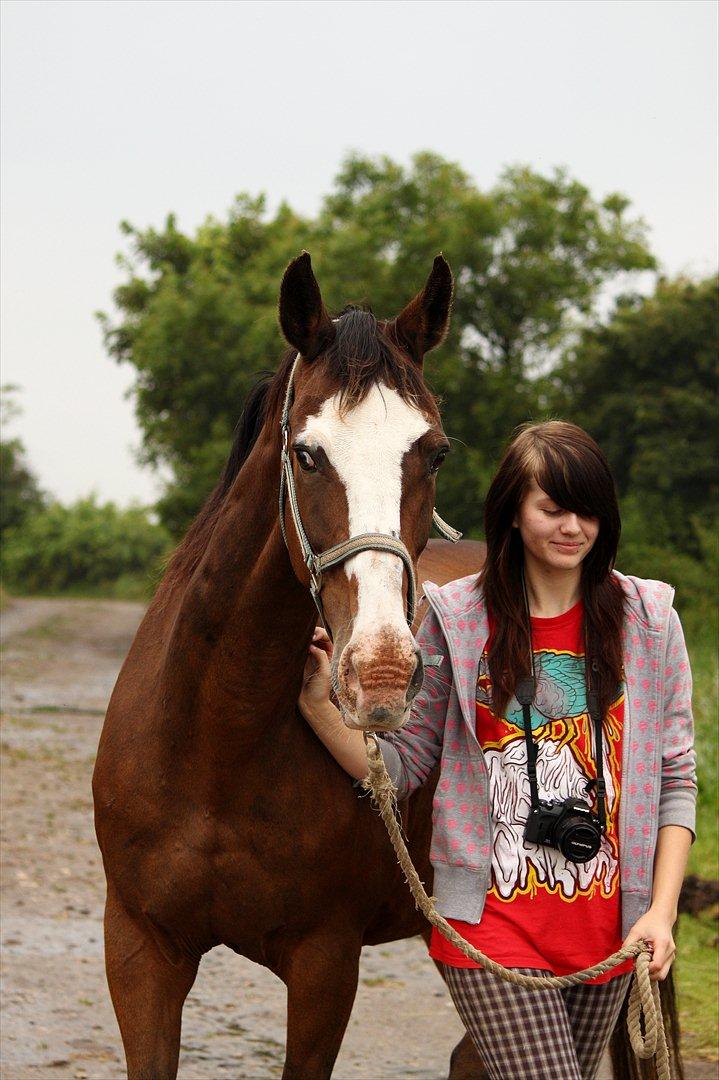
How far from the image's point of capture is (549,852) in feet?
8.18

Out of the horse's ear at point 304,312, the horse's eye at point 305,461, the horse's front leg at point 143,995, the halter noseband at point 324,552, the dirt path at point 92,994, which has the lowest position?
the dirt path at point 92,994

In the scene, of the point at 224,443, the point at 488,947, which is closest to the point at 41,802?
the point at 488,947

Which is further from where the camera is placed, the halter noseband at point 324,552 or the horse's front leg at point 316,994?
the horse's front leg at point 316,994

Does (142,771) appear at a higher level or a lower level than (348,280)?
lower

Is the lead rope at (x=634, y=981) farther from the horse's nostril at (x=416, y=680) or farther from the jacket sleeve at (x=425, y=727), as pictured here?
the horse's nostril at (x=416, y=680)

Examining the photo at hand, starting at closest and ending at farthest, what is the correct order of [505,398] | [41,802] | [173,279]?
[41,802] < [505,398] < [173,279]

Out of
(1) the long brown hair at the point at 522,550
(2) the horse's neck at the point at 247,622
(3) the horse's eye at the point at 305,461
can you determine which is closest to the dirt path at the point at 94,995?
(2) the horse's neck at the point at 247,622

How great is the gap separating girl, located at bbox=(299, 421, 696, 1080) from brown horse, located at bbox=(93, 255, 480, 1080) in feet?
0.86

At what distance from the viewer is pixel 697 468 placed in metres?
18.7

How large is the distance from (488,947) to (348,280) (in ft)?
62.9

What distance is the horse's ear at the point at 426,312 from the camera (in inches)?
114

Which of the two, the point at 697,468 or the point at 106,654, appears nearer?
the point at 697,468

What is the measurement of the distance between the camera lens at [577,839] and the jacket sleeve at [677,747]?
0.67 feet

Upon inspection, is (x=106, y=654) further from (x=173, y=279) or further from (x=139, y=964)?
(x=139, y=964)
